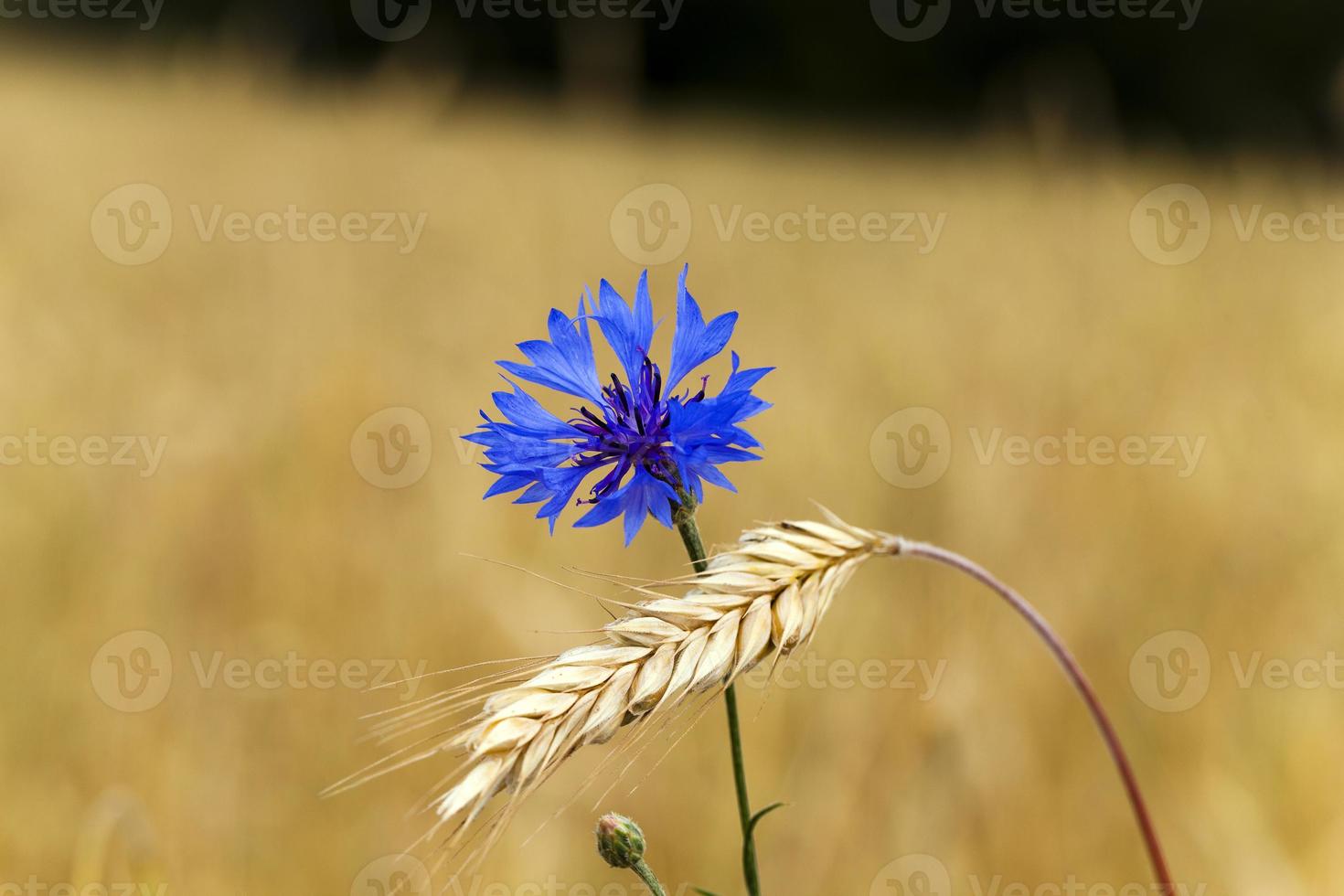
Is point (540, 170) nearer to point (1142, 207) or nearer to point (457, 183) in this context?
point (457, 183)

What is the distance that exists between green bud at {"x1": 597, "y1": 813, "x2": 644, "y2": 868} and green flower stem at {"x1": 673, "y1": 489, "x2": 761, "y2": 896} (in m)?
0.11

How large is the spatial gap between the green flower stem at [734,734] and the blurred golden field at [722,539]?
1.67ft

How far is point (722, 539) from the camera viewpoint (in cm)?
318

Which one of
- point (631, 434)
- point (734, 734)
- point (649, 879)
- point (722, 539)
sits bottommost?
point (649, 879)

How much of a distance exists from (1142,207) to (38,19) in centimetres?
2302

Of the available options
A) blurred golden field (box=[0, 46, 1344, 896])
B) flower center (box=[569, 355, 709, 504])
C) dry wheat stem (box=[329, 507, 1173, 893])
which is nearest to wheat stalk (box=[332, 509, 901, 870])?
dry wheat stem (box=[329, 507, 1173, 893])

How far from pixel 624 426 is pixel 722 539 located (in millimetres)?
2195

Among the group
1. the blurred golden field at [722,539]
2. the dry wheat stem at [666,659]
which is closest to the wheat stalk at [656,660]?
the dry wheat stem at [666,659]

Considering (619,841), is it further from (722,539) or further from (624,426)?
(722,539)

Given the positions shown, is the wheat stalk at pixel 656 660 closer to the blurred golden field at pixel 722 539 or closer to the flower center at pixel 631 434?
the flower center at pixel 631 434

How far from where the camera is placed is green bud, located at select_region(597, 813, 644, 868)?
0.96 meters

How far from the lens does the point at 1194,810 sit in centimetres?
200

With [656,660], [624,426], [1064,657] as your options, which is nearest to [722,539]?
[624,426]

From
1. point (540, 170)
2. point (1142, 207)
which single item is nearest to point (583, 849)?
point (1142, 207)
